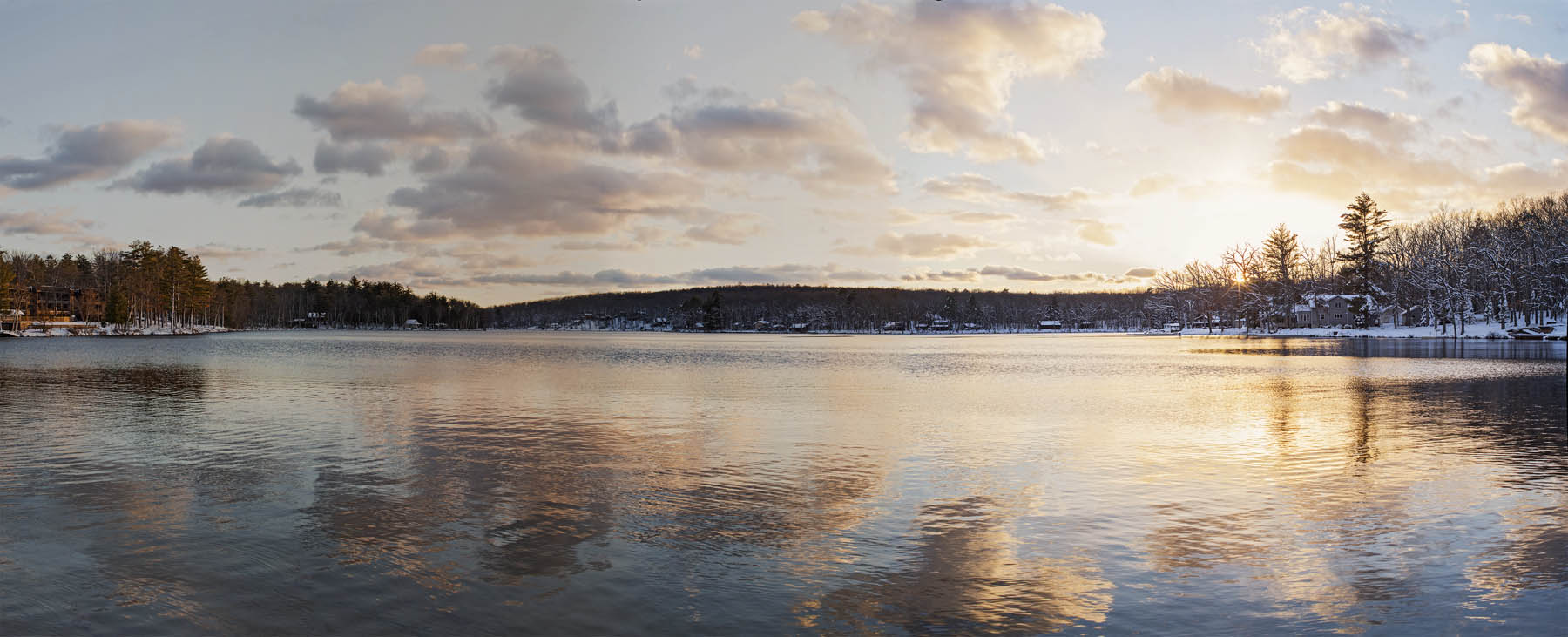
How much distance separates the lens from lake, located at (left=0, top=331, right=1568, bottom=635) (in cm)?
919

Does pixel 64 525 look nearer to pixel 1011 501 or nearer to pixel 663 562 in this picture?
pixel 663 562

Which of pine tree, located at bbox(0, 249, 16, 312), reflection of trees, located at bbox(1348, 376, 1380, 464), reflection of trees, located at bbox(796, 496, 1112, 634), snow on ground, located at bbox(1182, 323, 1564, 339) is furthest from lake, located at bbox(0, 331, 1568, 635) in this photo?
pine tree, located at bbox(0, 249, 16, 312)

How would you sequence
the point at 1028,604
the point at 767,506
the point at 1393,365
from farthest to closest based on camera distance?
1. the point at 1393,365
2. the point at 767,506
3. the point at 1028,604

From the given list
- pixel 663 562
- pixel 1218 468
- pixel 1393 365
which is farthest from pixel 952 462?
pixel 1393 365

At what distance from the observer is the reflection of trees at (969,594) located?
880 centimetres

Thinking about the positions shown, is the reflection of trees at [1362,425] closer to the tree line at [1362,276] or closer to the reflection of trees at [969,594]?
the reflection of trees at [969,594]

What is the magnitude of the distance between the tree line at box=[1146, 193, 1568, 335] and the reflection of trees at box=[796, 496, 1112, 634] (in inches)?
4797

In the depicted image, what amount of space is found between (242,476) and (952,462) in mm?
13576

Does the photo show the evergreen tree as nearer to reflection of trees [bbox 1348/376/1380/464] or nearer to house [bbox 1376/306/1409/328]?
reflection of trees [bbox 1348/376/1380/464]

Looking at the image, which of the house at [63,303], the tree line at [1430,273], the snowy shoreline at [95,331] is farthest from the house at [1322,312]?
the house at [63,303]

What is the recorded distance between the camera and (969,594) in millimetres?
9641

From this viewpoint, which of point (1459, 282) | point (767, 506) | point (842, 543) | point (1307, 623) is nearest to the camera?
point (1307, 623)

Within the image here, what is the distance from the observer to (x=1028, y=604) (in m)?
9.33

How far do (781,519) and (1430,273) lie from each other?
138m
